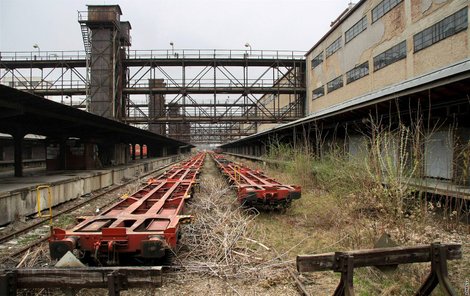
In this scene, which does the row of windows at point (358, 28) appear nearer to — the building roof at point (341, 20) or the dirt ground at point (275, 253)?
the building roof at point (341, 20)

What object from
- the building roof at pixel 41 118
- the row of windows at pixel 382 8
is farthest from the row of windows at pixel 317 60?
the building roof at pixel 41 118

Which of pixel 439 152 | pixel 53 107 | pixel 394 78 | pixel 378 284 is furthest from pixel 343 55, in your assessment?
pixel 378 284

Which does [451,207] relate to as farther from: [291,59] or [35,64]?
[35,64]

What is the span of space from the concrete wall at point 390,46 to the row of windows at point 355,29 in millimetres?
276

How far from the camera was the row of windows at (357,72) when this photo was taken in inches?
899

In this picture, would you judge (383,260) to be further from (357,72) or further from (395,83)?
(357,72)

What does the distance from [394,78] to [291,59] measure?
16.0m

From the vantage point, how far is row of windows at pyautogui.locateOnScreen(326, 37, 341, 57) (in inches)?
1065

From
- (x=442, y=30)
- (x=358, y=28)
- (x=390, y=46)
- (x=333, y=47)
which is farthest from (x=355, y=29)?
(x=442, y=30)

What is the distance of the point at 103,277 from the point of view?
2756 millimetres


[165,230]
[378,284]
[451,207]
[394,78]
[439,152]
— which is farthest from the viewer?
[394,78]

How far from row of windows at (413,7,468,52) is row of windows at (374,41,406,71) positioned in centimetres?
112

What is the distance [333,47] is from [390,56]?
8541 millimetres

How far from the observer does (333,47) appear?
28.0m
